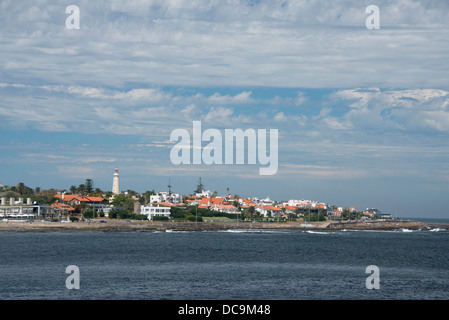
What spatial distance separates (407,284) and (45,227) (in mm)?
89191

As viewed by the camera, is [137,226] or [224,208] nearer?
[137,226]

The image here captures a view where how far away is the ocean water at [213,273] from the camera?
3781 cm

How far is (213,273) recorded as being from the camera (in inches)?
1897

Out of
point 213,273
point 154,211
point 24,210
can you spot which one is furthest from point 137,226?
point 213,273

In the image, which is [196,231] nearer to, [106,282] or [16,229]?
[16,229]

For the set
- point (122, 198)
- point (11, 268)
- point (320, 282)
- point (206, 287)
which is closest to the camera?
point (206, 287)

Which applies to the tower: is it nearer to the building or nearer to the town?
the town

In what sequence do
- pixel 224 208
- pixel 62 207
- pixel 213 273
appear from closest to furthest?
pixel 213 273 < pixel 62 207 < pixel 224 208

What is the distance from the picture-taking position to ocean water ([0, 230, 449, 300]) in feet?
124
